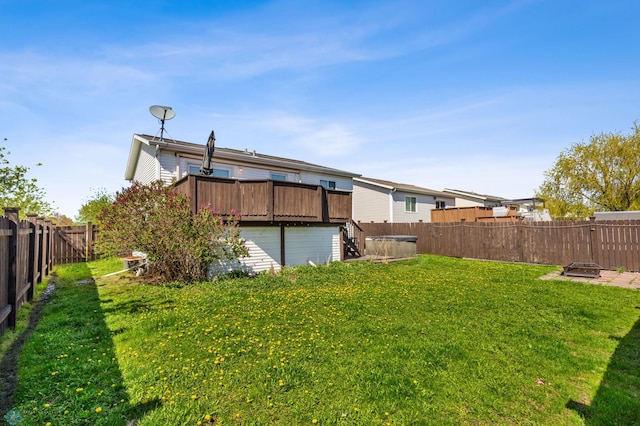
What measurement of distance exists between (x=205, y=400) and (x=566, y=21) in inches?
531

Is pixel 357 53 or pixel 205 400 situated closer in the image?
pixel 205 400

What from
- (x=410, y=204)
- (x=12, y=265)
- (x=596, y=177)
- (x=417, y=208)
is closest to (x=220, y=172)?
(x=12, y=265)

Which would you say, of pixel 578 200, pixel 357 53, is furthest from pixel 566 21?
pixel 578 200

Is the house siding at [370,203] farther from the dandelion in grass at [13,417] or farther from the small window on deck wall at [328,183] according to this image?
the dandelion in grass at [13,417]

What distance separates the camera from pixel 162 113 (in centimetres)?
1237

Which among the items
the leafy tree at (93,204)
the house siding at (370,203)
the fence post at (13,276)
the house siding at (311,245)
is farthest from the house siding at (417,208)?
the fence post at (13,276)

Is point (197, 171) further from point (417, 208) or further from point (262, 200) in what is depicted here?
point (417, 208)

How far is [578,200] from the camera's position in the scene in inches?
908

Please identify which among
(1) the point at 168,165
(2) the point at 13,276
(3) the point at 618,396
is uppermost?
(1) the point at 168,165

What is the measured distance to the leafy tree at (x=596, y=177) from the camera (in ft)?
66.6

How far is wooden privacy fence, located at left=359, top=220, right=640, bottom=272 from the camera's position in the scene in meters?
11.0

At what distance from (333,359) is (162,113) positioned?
40.5 ft

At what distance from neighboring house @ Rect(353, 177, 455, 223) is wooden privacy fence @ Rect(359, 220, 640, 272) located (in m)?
4.89

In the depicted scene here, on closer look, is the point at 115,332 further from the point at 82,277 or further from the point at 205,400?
the point at 82,277
